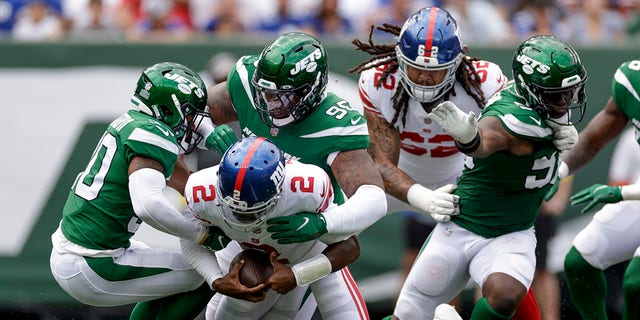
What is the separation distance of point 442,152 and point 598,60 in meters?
2.37

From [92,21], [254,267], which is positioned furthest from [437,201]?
[92,21]

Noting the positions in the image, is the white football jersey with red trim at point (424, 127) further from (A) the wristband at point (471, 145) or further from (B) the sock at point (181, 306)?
(B) the sock at point (181, 306)

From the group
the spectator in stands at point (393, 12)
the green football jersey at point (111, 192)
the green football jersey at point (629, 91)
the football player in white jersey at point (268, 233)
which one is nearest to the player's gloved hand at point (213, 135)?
the green football jersey at point (111, 192)

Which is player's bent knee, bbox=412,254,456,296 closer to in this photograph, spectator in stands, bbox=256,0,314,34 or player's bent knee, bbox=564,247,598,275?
player's bent knee, bbox=564,247,598,275

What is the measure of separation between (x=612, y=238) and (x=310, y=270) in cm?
181

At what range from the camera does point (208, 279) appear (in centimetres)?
538

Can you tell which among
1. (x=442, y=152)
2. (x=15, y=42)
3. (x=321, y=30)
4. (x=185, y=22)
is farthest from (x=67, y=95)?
(x=442, y=152)

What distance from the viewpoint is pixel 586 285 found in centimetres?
633

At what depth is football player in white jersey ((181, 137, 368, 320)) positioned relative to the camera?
506 cm

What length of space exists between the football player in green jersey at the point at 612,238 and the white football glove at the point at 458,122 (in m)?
1.05

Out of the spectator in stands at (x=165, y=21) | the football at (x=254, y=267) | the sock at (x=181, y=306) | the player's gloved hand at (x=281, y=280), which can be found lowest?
the spectator in stands at (x=165, y=21)

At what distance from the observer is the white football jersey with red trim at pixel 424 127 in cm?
646

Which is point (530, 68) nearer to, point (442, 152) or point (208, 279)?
point (442, 152)

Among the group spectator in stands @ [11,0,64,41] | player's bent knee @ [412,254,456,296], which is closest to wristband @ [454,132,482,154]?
player's bent knee @ [412,254,456,296]
